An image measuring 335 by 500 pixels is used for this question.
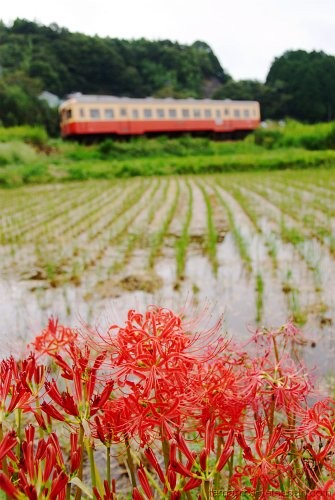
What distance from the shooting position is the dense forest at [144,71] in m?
52.9

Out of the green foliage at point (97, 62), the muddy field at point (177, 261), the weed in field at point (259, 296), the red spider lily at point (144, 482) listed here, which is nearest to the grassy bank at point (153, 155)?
the muddy field at point (177, 261)

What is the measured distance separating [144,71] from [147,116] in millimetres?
31894

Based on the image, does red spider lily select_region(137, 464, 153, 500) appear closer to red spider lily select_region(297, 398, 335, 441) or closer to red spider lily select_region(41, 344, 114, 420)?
red spider lily select_region(41, 344, 114, 420)

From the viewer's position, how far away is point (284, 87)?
54.4 m

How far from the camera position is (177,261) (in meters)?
7.05

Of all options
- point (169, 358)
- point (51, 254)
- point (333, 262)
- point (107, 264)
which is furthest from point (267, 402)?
point (51, 254)

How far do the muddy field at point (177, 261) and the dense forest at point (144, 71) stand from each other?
112 feet

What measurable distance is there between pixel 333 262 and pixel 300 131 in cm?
2954

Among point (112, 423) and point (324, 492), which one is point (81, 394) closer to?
point (112, 423)

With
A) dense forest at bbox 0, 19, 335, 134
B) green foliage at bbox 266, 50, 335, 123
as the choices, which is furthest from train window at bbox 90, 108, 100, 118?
green foliage at bbox 266, 50, 335, 123

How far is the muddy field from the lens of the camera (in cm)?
486

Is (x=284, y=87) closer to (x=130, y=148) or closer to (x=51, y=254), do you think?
(x=130, y=148)

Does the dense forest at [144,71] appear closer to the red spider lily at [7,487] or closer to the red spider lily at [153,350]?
the red spider lily at [153,350]

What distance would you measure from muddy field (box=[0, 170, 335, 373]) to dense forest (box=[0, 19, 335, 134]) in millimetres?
34035
